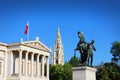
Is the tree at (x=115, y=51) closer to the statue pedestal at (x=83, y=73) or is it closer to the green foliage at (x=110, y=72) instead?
the green foliage at (x=110, y=72)

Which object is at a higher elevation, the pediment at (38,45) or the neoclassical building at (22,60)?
the pediment at (38,45)

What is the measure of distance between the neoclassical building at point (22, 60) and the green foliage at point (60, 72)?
500cm

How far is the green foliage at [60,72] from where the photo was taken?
8494 centimetres

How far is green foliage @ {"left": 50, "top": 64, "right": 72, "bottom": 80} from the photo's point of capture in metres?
84.9

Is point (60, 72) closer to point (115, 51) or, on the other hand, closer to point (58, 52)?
point (115, 51)

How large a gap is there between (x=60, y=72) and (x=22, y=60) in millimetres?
12801

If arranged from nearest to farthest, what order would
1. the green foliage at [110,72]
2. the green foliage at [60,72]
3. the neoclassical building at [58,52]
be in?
the green foliage at [110,72], the green foliage at [60,72], the neoclassical building at [58,52]

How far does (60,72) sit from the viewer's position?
86125 mm

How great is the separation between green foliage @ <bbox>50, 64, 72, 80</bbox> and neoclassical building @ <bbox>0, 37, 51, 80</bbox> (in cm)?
500

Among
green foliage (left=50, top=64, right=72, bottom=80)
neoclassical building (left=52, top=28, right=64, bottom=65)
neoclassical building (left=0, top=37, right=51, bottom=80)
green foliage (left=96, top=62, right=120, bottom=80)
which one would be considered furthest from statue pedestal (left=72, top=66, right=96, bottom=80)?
neoclassical building (left=52, top=28, right=64, bottom=65)

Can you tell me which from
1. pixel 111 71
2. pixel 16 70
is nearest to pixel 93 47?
pixel 111 71

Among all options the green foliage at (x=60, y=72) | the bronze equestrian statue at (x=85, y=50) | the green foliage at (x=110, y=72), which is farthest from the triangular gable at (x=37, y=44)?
the bronze equestrian statue at (x=85, y=50)

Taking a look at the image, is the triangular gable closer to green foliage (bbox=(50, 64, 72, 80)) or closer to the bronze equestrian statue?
green foliage (bbox=(50, 64, 72, 80))

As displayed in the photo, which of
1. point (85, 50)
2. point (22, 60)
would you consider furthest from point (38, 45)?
point (85, 50)
